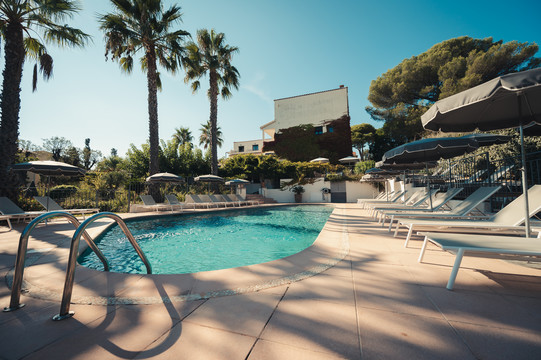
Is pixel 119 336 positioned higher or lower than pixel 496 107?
lower

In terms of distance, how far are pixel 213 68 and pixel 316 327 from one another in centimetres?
1741

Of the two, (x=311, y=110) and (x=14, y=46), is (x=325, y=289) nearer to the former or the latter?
(x=14, y=46)

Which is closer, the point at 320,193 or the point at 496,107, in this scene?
the point at 496,107

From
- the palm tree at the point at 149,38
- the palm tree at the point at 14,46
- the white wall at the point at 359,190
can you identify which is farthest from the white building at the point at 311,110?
the palm tree at the point at 14,46

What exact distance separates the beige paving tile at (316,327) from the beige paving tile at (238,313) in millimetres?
91

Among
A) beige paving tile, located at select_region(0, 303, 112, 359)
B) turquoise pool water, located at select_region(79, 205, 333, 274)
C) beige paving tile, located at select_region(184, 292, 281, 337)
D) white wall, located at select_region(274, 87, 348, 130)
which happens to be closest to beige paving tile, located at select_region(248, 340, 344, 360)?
beige paving tile, located at select_region(184, 292, 281, 337)

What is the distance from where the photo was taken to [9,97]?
7395 mm

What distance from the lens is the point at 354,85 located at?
90.3ft

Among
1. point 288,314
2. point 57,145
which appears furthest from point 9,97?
point 57,145

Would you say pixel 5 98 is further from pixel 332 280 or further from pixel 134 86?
pixel 332 280

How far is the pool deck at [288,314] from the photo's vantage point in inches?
52.3

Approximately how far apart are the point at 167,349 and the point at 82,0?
12.7 meters

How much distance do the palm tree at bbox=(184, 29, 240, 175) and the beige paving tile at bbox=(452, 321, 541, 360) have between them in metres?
15.6

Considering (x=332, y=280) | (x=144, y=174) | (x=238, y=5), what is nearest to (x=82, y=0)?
(x=238, y=5)
